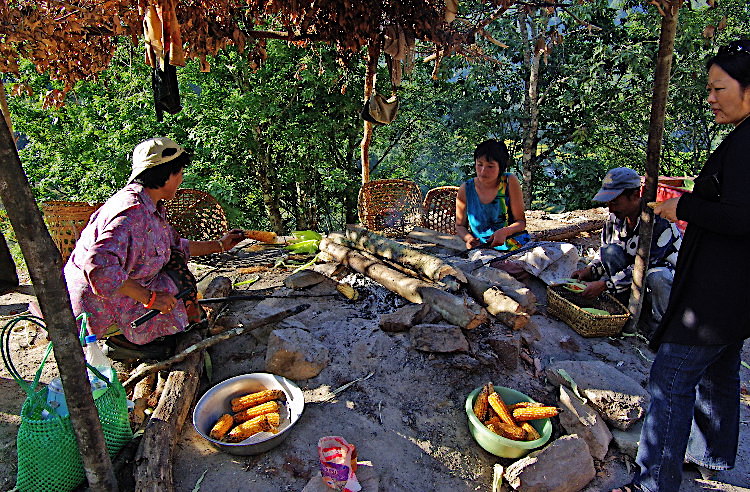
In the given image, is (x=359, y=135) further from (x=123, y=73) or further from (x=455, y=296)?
(x=455, y=296)

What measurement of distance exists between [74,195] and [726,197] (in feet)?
41.7

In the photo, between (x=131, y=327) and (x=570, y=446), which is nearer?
(x=570, y=446)

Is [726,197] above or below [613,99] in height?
below

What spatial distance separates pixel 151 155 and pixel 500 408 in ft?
9.28

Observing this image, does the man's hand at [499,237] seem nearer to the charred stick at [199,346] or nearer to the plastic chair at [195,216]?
the charred stick at [199,346]

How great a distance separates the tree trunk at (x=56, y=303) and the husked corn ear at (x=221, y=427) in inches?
22.6

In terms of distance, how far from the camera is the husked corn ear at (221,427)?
2.52 metres

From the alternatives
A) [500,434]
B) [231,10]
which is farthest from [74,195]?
[500,434]

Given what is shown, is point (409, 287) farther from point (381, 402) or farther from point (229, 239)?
point (229, 239)

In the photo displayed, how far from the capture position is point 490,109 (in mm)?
11570

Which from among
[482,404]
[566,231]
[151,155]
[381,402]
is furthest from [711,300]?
[566,231]

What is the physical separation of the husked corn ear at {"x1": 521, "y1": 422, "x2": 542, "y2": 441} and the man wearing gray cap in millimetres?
1722

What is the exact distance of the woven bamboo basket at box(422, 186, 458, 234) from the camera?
20.7ft

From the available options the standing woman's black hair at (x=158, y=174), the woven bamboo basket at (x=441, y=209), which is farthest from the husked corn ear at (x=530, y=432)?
the woven bamboo basket at (x=441, y=209)
